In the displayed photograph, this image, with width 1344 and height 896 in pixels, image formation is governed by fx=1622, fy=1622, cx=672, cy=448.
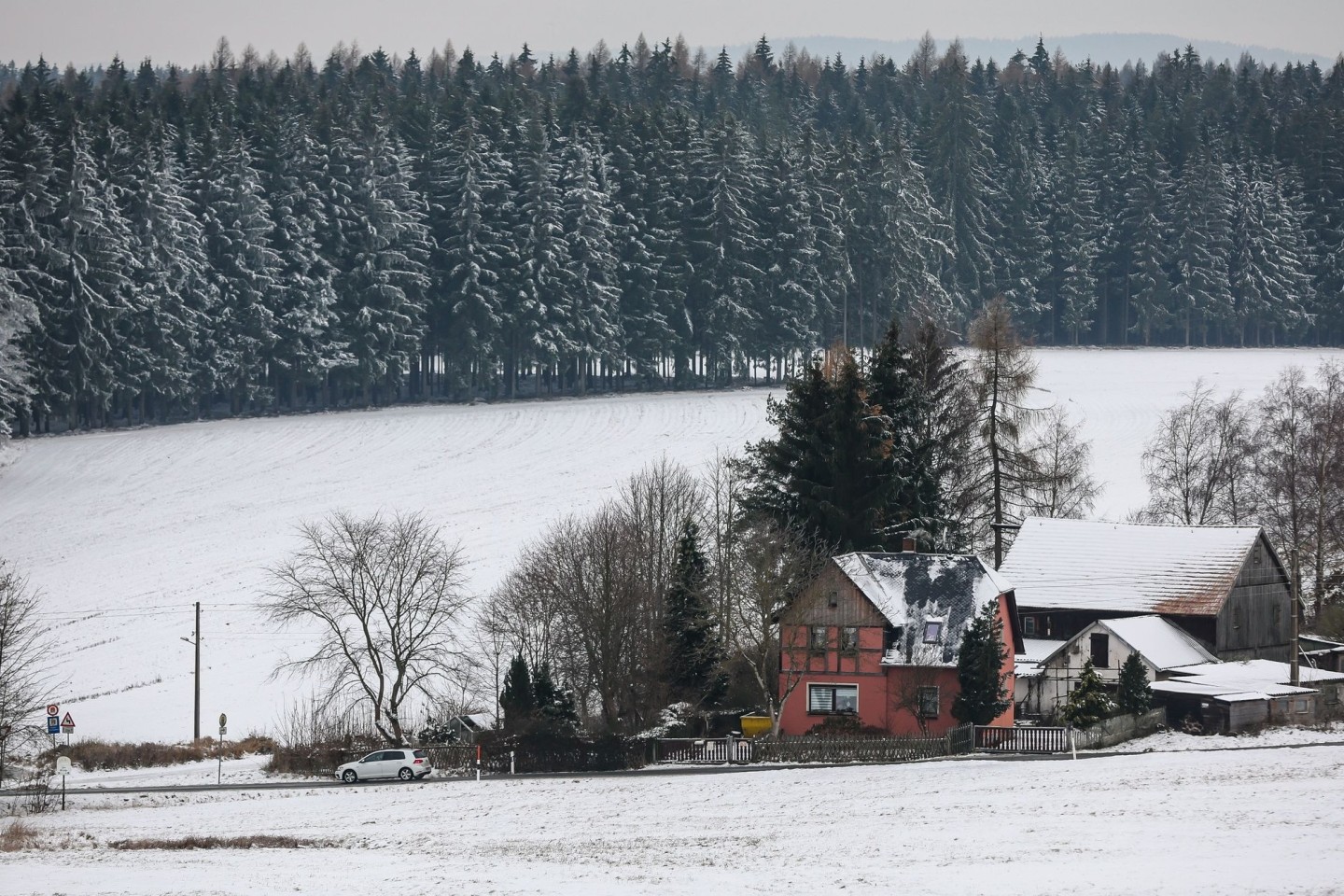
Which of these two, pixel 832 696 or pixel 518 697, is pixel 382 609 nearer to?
pixel 518 697

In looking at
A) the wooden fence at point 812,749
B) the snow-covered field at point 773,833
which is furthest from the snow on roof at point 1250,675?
the wooden fence at point 812,749

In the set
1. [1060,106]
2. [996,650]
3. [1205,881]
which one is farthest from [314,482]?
[1060,106]

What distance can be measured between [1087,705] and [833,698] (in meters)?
7.71

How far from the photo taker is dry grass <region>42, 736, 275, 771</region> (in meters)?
49.2

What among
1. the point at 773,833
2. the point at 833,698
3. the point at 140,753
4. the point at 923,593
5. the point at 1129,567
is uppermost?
the point at 1129,567

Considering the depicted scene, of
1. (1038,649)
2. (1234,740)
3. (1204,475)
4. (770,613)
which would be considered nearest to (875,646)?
(770,613)

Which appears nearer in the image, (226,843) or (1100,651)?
(226,843)

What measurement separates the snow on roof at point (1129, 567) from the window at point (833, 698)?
8673 mm

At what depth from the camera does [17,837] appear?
1368 inches

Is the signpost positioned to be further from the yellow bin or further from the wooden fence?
the yellow bin

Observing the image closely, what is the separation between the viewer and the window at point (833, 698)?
4959 cm

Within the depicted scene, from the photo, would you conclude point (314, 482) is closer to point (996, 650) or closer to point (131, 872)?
point (996, 650)

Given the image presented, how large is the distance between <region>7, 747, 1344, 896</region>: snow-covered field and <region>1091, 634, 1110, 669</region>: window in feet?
35.6

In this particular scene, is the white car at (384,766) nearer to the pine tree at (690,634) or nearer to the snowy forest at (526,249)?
the pine tree at (690,634)
